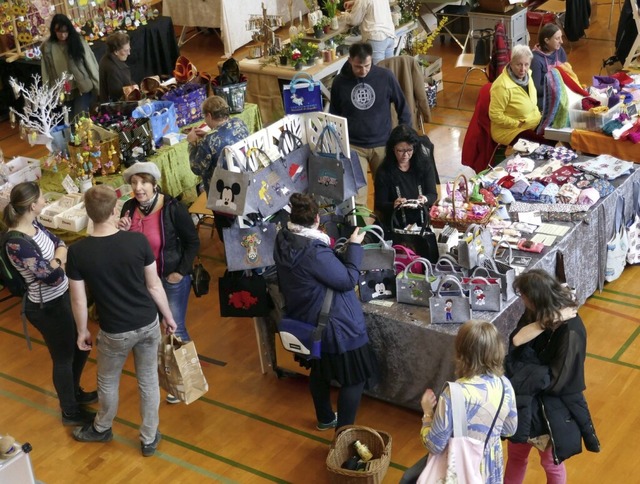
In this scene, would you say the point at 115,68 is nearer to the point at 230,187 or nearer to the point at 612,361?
the point at 230,187

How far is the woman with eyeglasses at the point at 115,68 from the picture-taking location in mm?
8219

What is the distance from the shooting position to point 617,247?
21.1 ft

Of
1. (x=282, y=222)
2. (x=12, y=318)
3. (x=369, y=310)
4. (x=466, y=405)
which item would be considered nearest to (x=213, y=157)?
(x=282, y=222)

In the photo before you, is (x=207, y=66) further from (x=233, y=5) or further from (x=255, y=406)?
(x=255, y=406)

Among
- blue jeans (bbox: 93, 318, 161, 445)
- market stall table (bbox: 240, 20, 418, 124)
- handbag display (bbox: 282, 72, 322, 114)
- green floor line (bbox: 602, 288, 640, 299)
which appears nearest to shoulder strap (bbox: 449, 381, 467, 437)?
blue jeans (bbox: 93, 318, 161, 445)

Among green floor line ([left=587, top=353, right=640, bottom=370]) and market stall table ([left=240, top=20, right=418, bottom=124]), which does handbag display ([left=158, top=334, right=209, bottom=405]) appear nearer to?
green floor line ([left=587, top=353, right=640, bottom=370])

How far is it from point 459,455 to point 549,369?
0.60m

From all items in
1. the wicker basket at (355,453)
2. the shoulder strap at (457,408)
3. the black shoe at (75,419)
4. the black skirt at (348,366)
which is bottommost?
the black shoe at (75,419)

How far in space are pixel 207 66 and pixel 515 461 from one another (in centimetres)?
890

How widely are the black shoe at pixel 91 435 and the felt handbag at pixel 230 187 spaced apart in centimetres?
143

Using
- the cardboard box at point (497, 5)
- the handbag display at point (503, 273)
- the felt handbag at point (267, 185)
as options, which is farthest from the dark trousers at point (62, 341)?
the cardboard box at point (497, 5)

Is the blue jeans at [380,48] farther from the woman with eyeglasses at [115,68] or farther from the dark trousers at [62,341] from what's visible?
the dark trousers at [62,341]

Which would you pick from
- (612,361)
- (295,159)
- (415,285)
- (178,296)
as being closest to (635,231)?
(612,361)

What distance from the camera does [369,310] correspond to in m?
5.23
